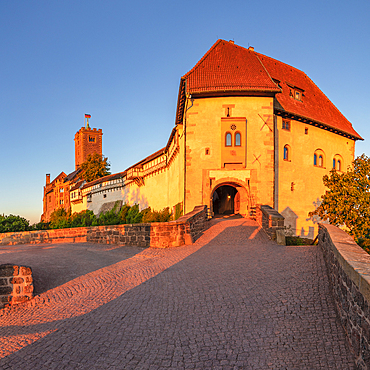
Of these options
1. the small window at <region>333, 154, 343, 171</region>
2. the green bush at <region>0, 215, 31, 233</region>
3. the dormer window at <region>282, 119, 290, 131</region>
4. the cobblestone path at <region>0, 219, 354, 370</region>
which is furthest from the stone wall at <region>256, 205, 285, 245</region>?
the green bush at <region>0, 215, 31, 233</region>

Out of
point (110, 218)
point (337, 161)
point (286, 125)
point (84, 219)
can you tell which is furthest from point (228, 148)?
point (84, 219)

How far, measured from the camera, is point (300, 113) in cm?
2480

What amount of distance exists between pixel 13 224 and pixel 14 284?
130 ft

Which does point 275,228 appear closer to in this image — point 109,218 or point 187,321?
point 187,321

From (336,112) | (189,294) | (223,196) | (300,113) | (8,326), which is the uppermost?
(336,112)

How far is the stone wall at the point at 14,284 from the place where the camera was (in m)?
7.28

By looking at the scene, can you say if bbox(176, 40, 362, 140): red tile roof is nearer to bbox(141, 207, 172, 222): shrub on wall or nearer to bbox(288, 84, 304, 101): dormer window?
bbox(288, 84, 304, 101): dormer window

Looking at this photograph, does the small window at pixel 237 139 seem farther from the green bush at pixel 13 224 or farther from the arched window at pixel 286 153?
the green bush at pixel 13 224

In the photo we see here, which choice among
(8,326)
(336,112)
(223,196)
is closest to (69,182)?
(223,196)

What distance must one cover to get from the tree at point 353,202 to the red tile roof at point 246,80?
6941 millimetres

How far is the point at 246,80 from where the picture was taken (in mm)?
20406

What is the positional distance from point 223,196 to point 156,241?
1496 centimetres

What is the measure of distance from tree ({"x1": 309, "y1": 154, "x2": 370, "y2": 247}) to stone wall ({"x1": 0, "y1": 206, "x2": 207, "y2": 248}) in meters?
8.97

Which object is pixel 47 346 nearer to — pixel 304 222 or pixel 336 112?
pixel 304 222
